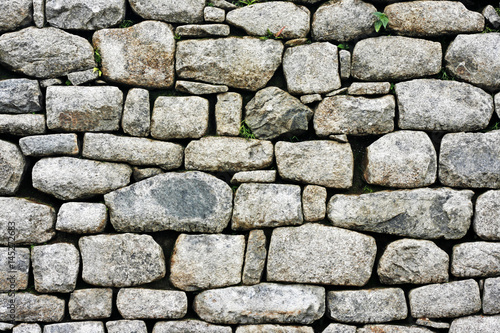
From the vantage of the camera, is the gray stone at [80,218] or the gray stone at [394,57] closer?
the gray stone at [80,218]

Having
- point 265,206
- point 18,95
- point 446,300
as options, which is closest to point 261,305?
point 265,206

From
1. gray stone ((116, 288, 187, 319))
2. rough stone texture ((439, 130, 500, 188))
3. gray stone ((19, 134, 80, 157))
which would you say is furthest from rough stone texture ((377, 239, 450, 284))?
gray stone ((19, 134, 80, 157))

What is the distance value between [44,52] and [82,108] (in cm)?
55

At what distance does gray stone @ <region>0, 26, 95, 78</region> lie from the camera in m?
2.94

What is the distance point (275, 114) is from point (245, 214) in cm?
84

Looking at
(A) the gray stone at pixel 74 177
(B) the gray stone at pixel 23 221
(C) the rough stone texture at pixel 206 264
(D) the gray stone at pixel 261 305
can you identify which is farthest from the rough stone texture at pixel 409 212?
(B) the gray stone at pixel 23 221

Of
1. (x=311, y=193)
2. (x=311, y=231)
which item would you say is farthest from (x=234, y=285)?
(x=311, y=193)

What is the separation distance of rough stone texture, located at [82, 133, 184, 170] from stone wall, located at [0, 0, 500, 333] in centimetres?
1

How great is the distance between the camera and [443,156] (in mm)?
2988

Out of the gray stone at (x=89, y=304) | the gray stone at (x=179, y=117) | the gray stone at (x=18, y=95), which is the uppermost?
the gray stone at (x=18, y=95)

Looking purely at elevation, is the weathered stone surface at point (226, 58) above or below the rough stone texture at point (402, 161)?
above

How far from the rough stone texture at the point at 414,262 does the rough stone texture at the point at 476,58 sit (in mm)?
1412

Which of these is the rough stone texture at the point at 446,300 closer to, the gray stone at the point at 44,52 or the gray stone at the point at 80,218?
the gray stone at the point at 80,218

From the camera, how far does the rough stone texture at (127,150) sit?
9.61 feet
